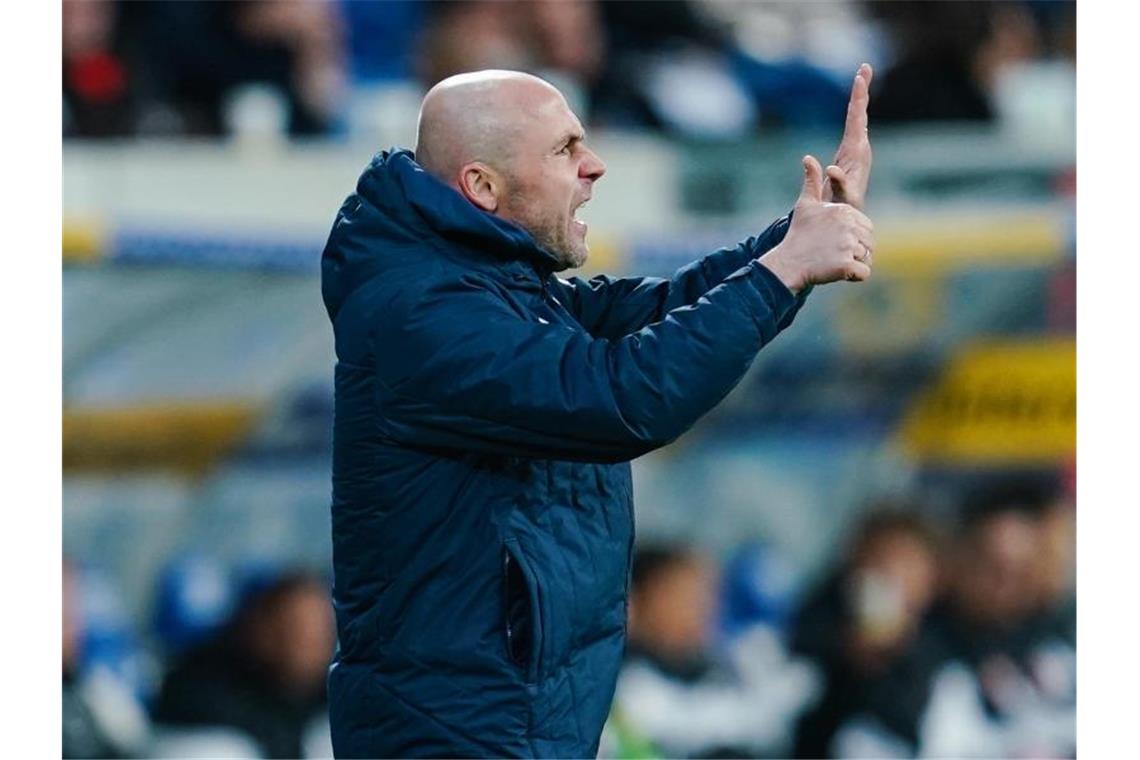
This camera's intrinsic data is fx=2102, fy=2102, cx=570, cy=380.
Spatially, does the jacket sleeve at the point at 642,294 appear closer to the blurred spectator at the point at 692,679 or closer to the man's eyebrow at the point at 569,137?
the man's eyebrow at the point at 569,137

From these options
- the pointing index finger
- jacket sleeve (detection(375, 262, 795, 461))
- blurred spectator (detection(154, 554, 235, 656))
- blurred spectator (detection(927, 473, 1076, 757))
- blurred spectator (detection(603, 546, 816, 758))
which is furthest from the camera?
blurred spectator (detection(927, 473, 1076, 757))

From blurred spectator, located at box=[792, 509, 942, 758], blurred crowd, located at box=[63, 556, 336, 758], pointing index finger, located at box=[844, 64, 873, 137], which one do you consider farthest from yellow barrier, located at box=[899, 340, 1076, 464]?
pointing index finger, located at box=[844, 64, 873, 137]

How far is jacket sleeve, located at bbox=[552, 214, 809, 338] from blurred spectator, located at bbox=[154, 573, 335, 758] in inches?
110

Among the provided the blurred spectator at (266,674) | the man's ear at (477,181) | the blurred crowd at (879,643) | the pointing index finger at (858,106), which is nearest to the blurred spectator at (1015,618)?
the blurred crowd at (879,643)

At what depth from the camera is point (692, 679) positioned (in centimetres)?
607

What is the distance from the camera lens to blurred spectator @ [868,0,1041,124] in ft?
22.1

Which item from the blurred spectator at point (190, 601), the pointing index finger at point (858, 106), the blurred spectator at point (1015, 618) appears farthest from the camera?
the blurred spectator at point (1015, 618)

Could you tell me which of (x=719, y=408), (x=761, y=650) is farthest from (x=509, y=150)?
(x=761, y=650)

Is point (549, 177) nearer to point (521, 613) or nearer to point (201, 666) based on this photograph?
point (521, 613)

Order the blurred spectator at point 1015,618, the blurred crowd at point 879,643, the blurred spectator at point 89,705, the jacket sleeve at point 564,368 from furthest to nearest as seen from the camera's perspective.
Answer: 1. the blurred spectator at point 1015,618
2. the blurred crowd at point 879,643
3. the blurred spectator at point 89,705
4. the jacket sleeve at point 564,368

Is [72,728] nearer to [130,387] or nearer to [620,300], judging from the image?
[130,387]

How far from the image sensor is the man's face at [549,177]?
277 centimetres

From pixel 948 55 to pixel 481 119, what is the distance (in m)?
4.43

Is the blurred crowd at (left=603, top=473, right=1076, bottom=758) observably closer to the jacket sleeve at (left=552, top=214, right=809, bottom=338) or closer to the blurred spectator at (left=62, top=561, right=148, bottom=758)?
the blurred spectator at (left=62, top=561, right=148, bottom=758)
